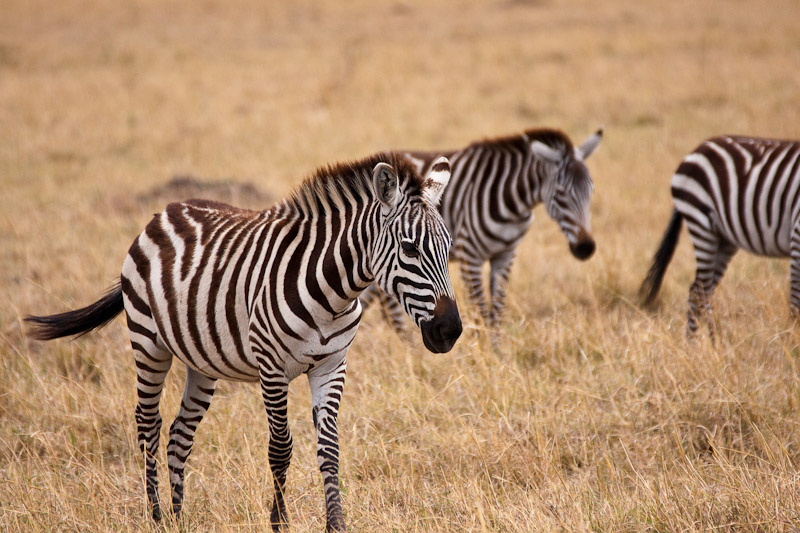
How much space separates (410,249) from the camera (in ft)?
9.62

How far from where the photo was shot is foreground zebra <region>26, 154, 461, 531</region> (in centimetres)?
299

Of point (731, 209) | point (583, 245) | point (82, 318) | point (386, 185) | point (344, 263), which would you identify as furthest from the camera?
point (583, 245)

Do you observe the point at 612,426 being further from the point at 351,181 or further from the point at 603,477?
the point at 351,181

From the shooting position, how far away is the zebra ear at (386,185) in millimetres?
2973

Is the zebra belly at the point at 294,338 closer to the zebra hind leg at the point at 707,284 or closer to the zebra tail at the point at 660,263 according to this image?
the zebra hind leg at the point at 707,284

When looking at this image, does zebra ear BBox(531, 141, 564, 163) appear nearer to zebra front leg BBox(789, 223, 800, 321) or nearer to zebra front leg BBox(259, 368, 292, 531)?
zebra front leg BBox(789, 223, 800, 321)

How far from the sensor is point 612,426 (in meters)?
4.35

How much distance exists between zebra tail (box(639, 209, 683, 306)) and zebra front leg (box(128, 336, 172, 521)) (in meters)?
4.26

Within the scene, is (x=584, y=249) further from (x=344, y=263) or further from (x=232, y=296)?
(x=232, y=296)

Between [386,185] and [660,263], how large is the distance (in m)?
4.10

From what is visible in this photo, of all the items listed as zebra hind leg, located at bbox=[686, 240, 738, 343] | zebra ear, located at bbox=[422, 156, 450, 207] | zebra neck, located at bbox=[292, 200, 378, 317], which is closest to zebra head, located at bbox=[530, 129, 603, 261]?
zebra hind leg, located at bbox=[686, 240, 738, 343]

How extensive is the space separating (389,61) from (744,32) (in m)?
9.21

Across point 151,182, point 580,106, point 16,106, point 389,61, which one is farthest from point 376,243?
point 389,61

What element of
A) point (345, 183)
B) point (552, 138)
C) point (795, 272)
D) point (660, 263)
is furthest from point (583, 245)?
point (345, 183)
